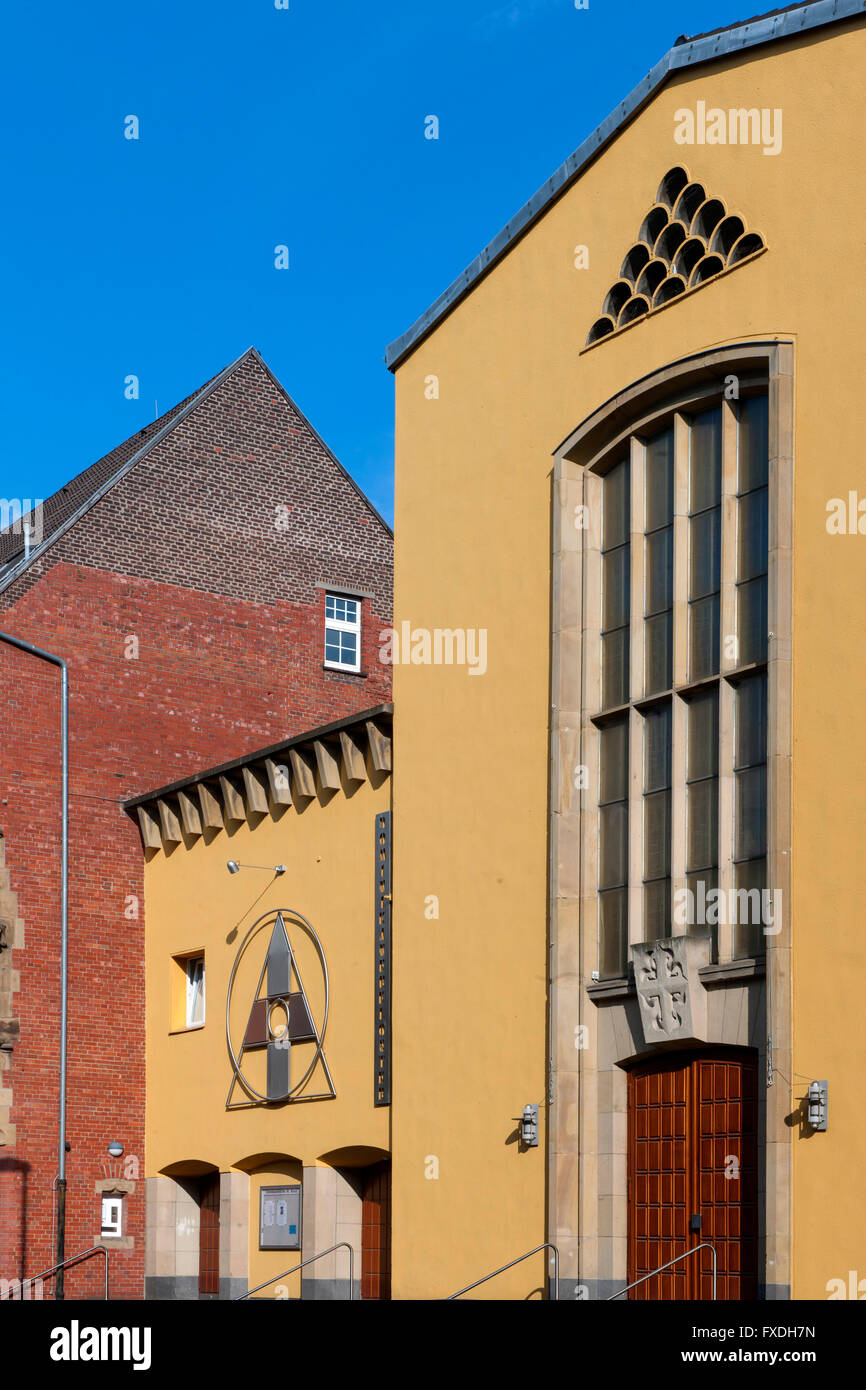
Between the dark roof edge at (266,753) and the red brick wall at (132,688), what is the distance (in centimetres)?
88

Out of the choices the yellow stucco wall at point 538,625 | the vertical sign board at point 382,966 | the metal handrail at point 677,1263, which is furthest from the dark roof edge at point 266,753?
the metal handrail at point 677,1263

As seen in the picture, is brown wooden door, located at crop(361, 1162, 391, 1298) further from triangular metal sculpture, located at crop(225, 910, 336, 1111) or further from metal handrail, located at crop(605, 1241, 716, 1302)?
metal handrail, located at crop(605, 1241, 716, 1302)

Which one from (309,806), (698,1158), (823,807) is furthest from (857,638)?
(309,806)

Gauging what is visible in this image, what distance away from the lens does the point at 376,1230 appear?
2423cm

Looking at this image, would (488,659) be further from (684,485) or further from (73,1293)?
(73,1293)

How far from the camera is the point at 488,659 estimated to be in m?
22.4

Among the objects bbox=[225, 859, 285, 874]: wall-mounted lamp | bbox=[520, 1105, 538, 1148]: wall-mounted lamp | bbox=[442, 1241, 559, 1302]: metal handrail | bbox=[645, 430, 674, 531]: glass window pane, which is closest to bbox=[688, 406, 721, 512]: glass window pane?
bbox=[645, 430, 674, 531]: glass window pane

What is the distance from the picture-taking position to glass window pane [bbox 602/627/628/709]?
67.7 feet

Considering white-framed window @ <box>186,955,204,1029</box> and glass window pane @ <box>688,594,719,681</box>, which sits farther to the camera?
white-framed window @ <box>186,955,204,1029</box>

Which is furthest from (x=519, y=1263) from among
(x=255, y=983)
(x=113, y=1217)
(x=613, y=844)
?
Result: (x=113, y=1217)

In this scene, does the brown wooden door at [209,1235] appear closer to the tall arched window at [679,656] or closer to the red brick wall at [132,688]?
the red brick wall at [132,688]

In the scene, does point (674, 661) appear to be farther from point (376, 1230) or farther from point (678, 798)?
point (376, 1230)

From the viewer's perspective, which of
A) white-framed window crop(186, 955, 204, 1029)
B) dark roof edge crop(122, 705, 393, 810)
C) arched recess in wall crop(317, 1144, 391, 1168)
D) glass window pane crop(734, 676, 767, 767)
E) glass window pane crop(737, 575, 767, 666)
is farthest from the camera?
white-framed window crop(186, 955, 204, 1029)

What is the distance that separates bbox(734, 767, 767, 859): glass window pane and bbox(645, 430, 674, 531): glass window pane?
3.20 metres
